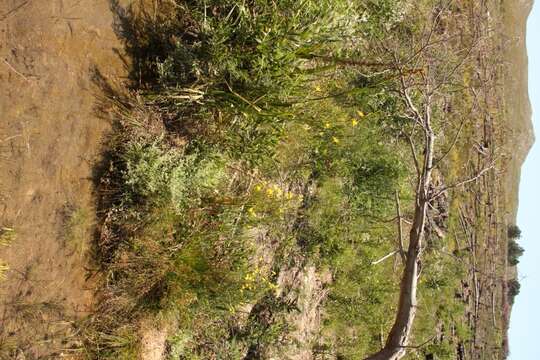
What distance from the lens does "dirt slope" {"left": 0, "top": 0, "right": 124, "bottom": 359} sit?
12.2 feet

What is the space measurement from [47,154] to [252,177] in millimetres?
2061

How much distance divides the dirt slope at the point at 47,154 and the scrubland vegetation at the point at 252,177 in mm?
206

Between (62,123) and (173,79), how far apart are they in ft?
3.29

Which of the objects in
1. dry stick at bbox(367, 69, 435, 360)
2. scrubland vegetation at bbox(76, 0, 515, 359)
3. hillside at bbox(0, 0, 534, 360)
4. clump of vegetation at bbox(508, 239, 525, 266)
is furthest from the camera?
clump of vegetation at bbox(508, 239, 525, 266)

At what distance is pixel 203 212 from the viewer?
183 inches

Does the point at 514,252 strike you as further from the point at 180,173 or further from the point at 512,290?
the point at 180,173

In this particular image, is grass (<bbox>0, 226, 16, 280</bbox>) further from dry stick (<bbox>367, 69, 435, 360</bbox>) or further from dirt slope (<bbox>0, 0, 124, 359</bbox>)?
dry stick (<bbox>367, 69, 435, 360</bbox>)

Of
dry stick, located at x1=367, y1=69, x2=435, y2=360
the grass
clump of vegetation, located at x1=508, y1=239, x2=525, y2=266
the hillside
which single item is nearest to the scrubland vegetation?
the hillside

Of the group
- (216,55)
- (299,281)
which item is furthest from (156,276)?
(299,281)

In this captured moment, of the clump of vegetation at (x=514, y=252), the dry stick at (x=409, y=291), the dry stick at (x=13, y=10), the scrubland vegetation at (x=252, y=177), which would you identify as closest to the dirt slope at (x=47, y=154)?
the dry stick at (x=13, y=10)

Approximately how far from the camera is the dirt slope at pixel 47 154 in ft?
12.2

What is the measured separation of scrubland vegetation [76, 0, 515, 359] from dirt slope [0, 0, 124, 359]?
0.21 meters

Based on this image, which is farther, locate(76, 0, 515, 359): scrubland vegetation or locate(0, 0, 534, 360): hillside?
locate(76, 0, 515, 359): scrubland vegetation

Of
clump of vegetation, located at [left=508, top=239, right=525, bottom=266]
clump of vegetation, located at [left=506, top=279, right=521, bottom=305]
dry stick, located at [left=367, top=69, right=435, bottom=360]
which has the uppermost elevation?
clump of vegetation, located at [left=508, top=239, right=525, bottom=266]
